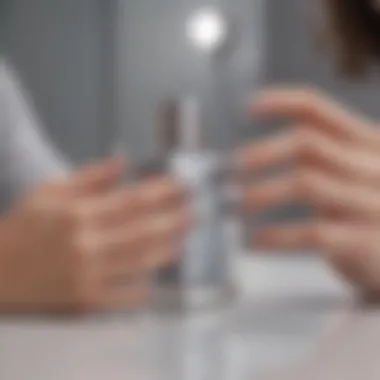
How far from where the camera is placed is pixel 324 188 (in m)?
0.60

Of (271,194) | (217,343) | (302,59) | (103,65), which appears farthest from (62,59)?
(217,343)

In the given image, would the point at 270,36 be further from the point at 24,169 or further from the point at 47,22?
the point at 24,169

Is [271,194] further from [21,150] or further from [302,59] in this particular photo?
[302,59]

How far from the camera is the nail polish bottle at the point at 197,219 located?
587mm

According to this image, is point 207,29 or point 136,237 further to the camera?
point 207,29

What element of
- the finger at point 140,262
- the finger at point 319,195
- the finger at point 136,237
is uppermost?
the finger at point 319,195

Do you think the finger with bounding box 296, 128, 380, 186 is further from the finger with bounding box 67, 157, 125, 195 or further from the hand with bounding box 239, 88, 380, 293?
the finger with bounding box 67, 157, 125, 195

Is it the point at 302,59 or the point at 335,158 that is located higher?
the point at 302,59

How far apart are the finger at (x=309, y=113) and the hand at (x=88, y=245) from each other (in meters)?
0.08

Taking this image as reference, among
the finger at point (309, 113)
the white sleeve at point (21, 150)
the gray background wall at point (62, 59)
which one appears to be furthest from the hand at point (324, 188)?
the gray background wall at point (62, 59)

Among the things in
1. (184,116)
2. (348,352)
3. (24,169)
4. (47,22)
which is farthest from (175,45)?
(348,352)

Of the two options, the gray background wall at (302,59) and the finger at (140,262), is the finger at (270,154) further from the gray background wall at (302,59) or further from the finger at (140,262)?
the gray background wall at (302,59)

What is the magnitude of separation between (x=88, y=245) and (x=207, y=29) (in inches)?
18.0

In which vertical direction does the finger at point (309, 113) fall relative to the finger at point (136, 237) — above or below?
above
